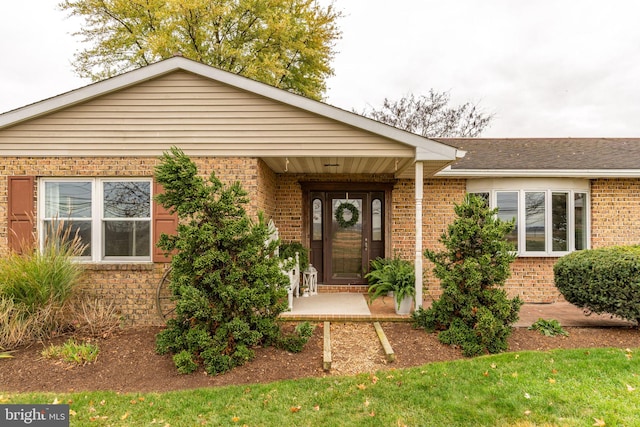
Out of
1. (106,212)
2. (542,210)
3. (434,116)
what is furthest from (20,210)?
(434,116)

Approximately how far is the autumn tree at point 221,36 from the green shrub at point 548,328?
12665mm

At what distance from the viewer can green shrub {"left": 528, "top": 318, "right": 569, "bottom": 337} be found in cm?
527

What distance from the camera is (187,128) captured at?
5.70 meters

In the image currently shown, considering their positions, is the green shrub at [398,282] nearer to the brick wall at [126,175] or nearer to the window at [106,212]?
the brick wall at [126,175]

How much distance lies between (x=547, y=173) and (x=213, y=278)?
6.95m

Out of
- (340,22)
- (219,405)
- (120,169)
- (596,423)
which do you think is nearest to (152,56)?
(340,22)

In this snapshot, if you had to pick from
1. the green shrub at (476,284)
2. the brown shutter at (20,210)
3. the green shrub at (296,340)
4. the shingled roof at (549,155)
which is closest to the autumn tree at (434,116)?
the shingled roof at (549,155)

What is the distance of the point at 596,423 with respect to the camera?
3016 mm

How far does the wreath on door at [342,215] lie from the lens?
324 inches

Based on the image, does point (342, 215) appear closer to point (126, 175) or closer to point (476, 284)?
point (476, 284)

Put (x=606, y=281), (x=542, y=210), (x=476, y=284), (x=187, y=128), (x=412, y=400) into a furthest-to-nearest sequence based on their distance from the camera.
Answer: (x=542, y=210) → (x=187, y=128) → (x=606, y=281) → (x=476, y=284) → (x=412, y=400)

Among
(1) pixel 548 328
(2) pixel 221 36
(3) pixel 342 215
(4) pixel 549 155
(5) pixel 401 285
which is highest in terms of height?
(2) pixel 221 36

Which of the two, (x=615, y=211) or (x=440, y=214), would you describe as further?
(x=440, y=214)

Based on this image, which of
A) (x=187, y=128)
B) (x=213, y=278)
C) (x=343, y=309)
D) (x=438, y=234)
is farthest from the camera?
(x=438, y=234)
